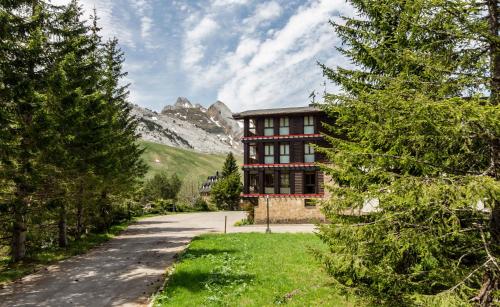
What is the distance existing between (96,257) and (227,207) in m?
57.1

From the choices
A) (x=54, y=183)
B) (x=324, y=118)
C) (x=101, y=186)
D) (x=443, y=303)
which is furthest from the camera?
(x=324, y=118)

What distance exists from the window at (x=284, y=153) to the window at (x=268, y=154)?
1.11m

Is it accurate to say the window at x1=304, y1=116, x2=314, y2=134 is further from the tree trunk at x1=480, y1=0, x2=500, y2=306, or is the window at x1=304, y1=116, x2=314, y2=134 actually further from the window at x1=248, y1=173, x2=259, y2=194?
the tree trunk at x1=480, y1=0, x2=500, y2=306

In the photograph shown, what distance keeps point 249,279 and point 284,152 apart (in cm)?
2742

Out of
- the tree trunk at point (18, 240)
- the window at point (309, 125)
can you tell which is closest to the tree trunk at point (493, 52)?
the tree trunk at point (18, 240)

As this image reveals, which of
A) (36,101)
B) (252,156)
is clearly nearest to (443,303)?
(36,101)

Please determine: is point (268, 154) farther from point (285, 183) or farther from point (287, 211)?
point (287, 211)

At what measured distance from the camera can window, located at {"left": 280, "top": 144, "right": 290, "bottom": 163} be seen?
136ft

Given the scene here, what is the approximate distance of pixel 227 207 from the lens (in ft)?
257

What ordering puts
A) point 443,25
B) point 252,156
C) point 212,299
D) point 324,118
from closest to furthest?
point 443,25
point 212,299
point 324,118
point 252,156

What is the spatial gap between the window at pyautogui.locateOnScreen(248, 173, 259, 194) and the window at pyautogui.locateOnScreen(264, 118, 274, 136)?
5.51 m

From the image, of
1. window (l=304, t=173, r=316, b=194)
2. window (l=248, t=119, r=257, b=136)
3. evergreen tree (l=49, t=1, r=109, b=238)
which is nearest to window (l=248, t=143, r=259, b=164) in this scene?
window (l=248, t=119, r=257, b=136)

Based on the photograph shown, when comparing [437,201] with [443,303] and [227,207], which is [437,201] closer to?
[443,303]

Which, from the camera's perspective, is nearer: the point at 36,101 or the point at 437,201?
the point at 437,201
